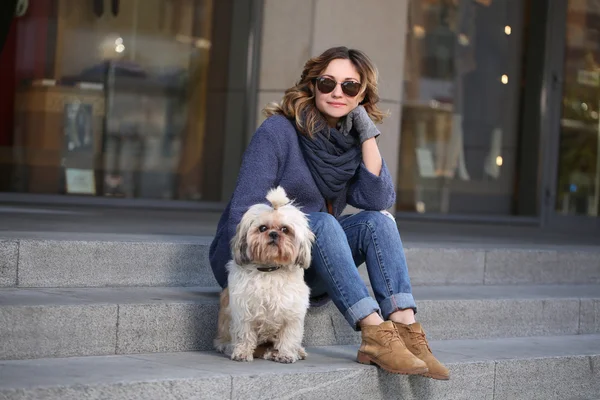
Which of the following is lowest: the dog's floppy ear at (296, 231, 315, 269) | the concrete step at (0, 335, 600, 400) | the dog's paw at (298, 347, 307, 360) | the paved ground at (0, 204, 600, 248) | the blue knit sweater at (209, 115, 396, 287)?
the concrete step at (0, 335, 600, 400)

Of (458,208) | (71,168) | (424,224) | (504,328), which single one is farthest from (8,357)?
(458,208)

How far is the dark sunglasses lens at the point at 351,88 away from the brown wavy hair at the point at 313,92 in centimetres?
4

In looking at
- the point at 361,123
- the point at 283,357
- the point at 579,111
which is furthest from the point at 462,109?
the point at 283,357

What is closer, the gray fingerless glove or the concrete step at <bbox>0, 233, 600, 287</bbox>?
the gray fingerless glove

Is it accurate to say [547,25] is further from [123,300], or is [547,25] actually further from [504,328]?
[123,300]

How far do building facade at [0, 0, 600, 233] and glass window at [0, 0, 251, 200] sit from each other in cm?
1

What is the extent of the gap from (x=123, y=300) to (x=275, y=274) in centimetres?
85

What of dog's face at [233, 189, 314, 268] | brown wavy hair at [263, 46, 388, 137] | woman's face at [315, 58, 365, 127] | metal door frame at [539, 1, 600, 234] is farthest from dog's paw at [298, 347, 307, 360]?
metal door frame at [539, 1, 600, 234]

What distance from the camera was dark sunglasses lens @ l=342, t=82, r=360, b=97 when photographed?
4.91 m

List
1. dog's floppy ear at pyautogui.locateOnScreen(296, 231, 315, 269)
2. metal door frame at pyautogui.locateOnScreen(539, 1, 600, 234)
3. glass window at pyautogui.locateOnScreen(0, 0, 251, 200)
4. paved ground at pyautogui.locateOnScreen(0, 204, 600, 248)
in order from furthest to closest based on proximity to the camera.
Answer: metal door frame at pyautogui.locateOnScreen(539, 1, 600, 234) < glass window at pyautogui.locateOnScreen(0, 0, 251, 200) < paved ground at pyautogui.locateOnScreen(0, 204, 600, 248) < dog's floppy ear at pyautogui.locateOnScreen(296, 231, 315, 269)

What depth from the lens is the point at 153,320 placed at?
15.7 ft

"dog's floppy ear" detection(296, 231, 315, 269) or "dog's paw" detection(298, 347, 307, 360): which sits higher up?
"dog's floppy ear" detection(296, 231, 315, 269)

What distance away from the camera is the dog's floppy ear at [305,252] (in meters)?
4.40

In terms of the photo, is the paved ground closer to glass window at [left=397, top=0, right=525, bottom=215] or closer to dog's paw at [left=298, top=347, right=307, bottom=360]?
glass window at [left=397, top=0, right=525, bottom=215]
